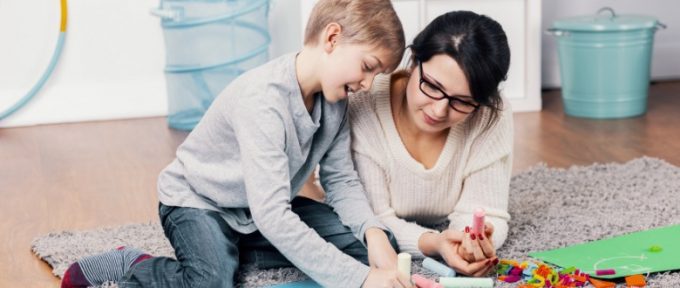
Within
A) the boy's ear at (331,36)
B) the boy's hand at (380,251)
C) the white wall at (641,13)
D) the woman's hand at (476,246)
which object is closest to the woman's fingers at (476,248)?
the woman's hand at (476,246)

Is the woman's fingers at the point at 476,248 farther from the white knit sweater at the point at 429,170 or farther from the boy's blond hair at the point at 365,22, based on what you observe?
the boy's blond hair at the point at 365,22

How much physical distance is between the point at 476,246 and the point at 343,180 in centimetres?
28

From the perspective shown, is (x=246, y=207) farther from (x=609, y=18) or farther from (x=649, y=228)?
(x=609, y=18)

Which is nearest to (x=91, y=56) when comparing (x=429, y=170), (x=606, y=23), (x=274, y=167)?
(x=606, y=23)

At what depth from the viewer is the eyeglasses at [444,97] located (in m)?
1.43

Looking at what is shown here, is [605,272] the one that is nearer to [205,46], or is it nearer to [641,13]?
[205,46]

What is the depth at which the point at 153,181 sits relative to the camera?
220cm

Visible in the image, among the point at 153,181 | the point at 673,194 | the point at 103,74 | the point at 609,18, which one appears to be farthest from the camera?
the point at 103,74

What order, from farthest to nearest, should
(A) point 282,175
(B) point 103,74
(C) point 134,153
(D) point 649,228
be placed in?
(B) point 103,74
(C) point 134,153
(D) point 649,228
(A) point 282,175

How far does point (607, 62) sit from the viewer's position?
2779mm

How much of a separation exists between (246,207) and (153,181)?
2.41 feet

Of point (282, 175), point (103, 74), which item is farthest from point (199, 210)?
point (103, 74)

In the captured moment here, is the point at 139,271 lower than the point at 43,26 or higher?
lower

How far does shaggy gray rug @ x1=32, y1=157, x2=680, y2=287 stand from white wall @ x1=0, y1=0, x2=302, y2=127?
1124 mm
